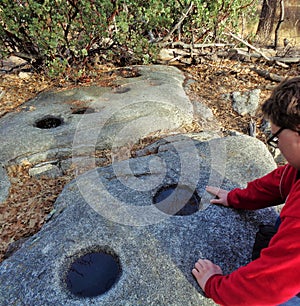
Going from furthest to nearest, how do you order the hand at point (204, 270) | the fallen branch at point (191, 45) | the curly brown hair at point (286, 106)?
the fallen branch at point (191, 45) < the hand at point (204, 270) < the curly brown hair at point (286, 106)

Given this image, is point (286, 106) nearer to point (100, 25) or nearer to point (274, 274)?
point (274, 274)

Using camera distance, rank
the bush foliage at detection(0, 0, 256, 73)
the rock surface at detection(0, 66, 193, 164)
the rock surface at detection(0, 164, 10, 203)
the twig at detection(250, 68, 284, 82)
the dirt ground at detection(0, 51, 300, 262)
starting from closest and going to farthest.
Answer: the dirt ground at detection(0, 51, 300, 262), the rock surface at detection(0, 164, 10, 203), the rock surface at detection(0, 66, 193, 164), the bush foliage at detection(0, 0, 256, 73), the twig at detection(250, 68, 284, 82)

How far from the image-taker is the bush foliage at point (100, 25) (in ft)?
21.9

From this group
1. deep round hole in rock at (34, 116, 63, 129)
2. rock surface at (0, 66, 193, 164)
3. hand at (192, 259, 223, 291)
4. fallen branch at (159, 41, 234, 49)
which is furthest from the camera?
fallen branch at (159, 41, 234, 49)

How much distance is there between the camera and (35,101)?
259 inches

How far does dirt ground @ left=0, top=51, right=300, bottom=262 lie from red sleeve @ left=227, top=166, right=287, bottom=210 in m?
1.22

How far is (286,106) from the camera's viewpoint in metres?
1.92

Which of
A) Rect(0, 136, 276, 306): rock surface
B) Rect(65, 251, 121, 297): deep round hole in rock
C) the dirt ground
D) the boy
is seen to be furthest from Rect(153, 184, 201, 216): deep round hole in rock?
the dirt ground

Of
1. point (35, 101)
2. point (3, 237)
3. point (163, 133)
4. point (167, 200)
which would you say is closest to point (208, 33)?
point (163, 133)

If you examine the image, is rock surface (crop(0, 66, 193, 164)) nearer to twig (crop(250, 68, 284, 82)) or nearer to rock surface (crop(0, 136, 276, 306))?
rock surface (crop(0, 136, 276, 306))

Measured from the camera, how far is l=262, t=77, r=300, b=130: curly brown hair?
1887 mm

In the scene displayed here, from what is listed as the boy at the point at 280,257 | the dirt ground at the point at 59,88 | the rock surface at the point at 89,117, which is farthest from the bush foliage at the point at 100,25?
the boy at the point at 280,257

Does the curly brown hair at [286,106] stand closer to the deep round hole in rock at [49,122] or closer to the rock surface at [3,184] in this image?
the rock surface at [3,184]

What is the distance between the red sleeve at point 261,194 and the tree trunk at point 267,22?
11223mm
